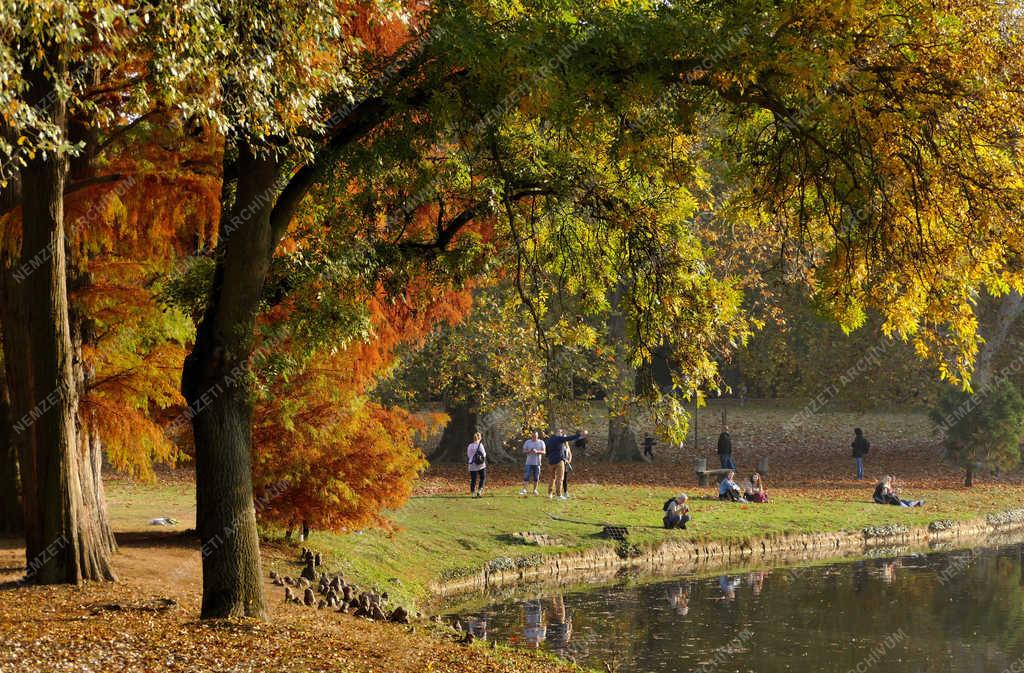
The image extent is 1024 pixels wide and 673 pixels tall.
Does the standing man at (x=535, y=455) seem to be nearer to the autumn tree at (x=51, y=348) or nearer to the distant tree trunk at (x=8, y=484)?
the distant tree trunk at (x=8, y=484)

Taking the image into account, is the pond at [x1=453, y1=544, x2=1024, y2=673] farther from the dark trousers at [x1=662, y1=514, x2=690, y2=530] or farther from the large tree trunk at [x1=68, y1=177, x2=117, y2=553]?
the large tree trunk at [x1=68, y1=177, x2=117, y2=553]

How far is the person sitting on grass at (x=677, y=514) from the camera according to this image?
957 inches

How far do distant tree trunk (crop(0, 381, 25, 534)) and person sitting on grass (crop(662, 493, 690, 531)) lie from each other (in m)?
13.3

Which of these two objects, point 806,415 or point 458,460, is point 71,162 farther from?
point 806,415

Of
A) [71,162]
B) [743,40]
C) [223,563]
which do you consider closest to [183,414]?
[71,162]

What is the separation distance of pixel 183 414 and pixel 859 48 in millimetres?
11264

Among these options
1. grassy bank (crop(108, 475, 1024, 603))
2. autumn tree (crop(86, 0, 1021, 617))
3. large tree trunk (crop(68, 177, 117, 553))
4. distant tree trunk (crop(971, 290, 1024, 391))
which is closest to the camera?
autumn tree (crop(86, 0, 1021, 617))

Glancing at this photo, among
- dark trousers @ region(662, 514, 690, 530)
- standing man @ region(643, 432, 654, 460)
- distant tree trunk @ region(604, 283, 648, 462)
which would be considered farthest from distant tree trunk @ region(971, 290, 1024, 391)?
dark trousers @ region(662, 514, 690, 530)

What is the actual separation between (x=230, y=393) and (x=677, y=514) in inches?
587

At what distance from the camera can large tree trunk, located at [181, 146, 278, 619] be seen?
1130 cm

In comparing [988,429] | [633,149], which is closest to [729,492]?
[988,429]

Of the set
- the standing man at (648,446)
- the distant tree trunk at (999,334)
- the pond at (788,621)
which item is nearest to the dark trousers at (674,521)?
the pond at (788,621)

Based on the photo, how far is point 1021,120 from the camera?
933cm

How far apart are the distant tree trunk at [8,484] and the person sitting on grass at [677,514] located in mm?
13264
